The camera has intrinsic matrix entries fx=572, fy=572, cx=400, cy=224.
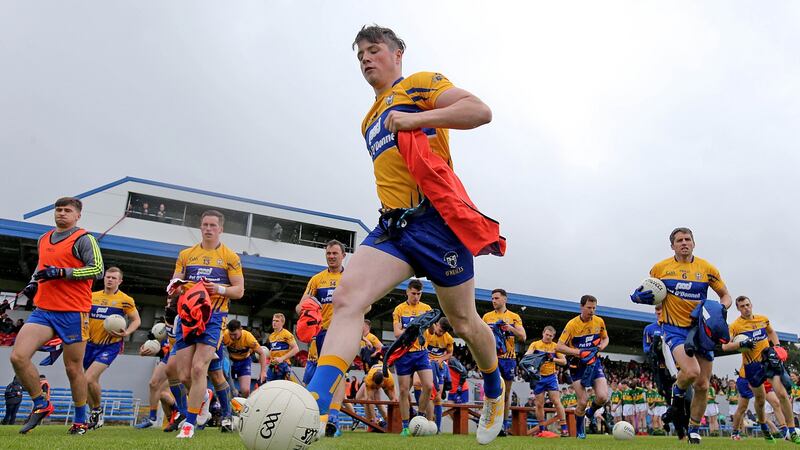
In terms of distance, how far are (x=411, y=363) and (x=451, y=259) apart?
746 cm

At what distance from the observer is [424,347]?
416 inches

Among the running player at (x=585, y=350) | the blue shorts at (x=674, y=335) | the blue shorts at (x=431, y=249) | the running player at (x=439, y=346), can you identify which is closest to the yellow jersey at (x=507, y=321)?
the running player at (x=439, y=346)

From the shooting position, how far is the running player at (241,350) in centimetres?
1146

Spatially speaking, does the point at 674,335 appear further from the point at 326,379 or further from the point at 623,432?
the point at 326,379

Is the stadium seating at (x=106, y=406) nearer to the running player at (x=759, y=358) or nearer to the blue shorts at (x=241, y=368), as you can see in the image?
the blue shorts at (x=241, y=368)

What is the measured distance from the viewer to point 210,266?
7.16 m

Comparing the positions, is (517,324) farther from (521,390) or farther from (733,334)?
(521,390)

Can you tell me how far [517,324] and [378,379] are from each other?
348 centimetres

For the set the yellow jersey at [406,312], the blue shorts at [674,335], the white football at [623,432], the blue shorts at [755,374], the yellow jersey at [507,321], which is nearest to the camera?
the blue shorts at [674,335]

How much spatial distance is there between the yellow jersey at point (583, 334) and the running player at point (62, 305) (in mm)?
8704

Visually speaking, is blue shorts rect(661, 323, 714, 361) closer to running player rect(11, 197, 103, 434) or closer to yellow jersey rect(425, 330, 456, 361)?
yellow jersey rect(425, 330, 456, 361)

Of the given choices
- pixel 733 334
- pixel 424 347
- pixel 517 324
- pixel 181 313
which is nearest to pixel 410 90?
pixel 181 313

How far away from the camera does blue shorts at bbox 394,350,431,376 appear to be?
1045cm

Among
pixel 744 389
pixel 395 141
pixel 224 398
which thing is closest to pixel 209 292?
pixel 224 398
